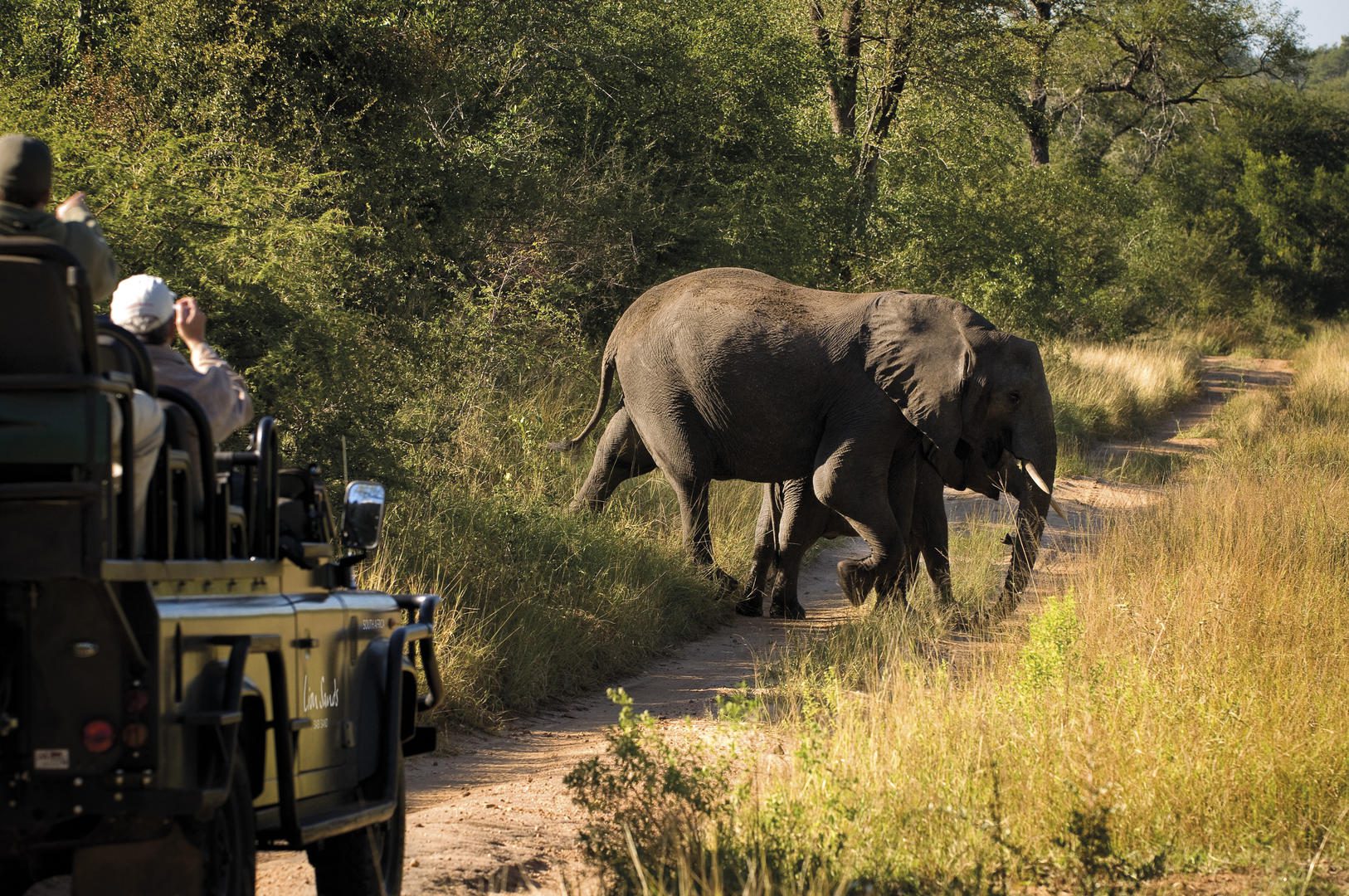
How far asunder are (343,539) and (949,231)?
16.8 meters

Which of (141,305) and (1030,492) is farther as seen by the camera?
(1030,492)

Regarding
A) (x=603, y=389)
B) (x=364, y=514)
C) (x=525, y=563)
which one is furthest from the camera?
(x=603, y=389)

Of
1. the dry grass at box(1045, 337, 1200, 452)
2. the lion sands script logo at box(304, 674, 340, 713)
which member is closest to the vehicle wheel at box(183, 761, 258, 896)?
the lion sands script logo at box(304, 674, 340, 713)

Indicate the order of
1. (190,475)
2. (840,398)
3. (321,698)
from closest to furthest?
1. (190,475)
2. (321,698)
3. (840,398)

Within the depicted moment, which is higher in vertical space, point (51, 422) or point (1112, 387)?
point (51, 422)

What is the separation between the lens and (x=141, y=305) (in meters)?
4.51

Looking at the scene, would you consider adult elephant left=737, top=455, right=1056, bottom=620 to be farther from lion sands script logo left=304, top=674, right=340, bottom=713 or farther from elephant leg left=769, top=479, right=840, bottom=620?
lion sands script logo left=304, top=674, right=340, bottom=713

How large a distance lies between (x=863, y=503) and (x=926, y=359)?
115 centimetres

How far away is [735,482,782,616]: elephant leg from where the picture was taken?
12.7m

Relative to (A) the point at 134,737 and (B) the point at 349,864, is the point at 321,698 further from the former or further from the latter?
(A) the point at 134,737

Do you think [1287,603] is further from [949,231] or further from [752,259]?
[949,231]

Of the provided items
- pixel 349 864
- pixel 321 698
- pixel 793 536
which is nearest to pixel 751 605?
pixel 793 536

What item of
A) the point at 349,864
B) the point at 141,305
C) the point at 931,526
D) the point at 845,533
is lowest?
the point at 845,533

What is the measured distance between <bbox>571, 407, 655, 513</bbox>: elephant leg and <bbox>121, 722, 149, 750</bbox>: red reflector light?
32.5ft
